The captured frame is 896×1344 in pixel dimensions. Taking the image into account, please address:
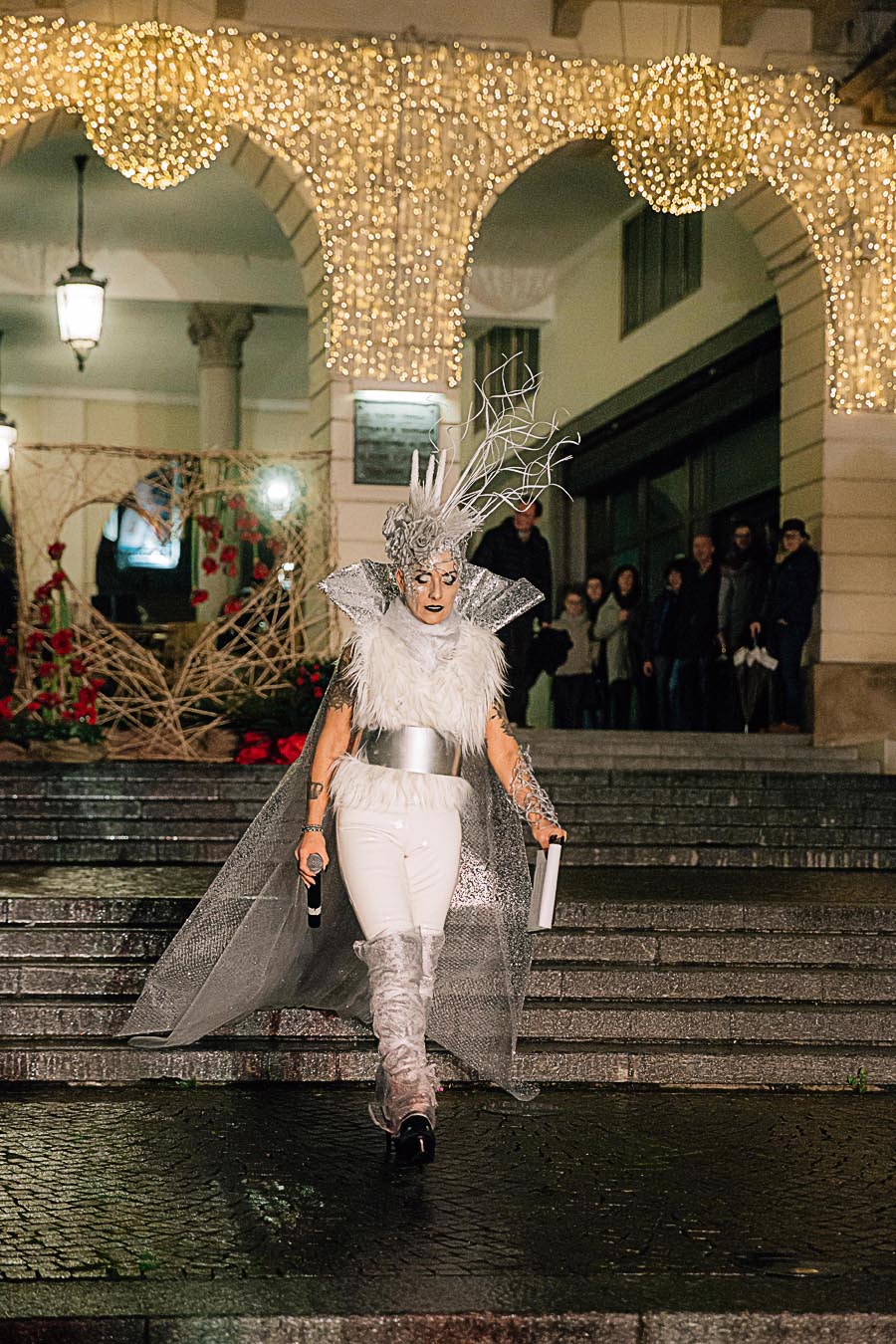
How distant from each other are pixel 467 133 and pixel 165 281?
7.06 m

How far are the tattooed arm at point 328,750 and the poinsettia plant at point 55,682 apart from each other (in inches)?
276

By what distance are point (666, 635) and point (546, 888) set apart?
10277 mm

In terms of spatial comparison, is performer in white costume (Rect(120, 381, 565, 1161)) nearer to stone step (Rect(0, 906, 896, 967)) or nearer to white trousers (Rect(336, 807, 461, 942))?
white trousers (Rect(336, 807, 461, 942))

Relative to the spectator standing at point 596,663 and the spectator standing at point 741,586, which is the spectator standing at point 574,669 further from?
the spectator standing at point 741,586

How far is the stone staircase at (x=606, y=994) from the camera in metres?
6.89

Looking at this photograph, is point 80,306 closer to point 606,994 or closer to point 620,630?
point 620,630

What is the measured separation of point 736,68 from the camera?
15.2 metres

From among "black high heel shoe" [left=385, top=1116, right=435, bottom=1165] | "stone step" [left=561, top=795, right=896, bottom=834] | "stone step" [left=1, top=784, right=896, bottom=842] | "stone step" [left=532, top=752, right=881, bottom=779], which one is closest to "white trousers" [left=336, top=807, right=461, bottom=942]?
"black high heel shoe" [left=385, top=1116, right=435, bottom=1165]

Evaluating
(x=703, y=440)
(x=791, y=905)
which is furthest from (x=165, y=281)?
(x=791, y=905)

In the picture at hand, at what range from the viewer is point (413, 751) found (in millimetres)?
6137

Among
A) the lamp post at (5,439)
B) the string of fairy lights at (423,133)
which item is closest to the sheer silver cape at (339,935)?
the lamp post at (5,439)

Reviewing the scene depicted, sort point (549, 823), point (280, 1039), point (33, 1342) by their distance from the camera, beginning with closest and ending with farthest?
point (33, 1342), point (549, 823), point (280, 1039)

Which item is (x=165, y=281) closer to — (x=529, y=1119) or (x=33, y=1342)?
(x=529, y=1119)

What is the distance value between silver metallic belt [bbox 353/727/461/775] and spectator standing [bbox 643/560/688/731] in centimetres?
997
